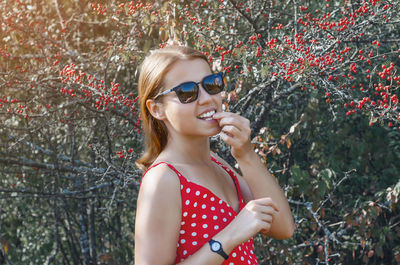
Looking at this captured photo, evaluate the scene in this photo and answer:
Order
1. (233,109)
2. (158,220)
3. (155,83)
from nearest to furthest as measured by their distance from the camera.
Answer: (158,220), (155,83), (233,109)

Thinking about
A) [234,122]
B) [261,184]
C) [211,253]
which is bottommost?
[211,253]

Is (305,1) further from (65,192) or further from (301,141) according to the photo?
(65,192)

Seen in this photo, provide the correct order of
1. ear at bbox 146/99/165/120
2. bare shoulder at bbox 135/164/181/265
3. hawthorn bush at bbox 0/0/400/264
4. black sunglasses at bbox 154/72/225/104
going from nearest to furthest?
1. bare shoulder at bbox 135/164/181/265
2. black sunglasses at bbox 154/72/225/104
3. ear at bbox 146/99/165/120
4. hawthorn bush at bbox 0/0/400/264

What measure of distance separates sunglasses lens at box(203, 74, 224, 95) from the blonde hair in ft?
0.37

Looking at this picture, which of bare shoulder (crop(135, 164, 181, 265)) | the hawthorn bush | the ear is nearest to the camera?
bare shoulder (crop(135, 164, 181, 265))

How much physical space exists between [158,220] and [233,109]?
2.24 m

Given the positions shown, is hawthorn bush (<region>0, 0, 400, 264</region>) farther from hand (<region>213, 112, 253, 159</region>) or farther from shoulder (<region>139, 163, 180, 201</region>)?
shoulder (<region>139, 163, 180, 201</region>)

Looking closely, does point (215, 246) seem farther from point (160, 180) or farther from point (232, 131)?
point (232, 131)

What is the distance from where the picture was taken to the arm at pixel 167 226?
5.16 ft

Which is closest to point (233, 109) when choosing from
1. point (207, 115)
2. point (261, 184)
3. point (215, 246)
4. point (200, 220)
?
point (261, 184)

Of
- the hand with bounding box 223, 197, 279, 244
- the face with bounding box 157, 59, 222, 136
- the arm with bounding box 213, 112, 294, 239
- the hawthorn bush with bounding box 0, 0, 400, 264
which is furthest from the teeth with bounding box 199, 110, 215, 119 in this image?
the hawthorn bush with bounding box 0, 0, 400, 264

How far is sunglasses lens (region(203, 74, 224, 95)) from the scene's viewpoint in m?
1.75

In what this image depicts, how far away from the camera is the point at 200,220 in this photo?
1694 mm

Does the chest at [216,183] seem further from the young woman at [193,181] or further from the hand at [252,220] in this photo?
the hand at [252,220]
